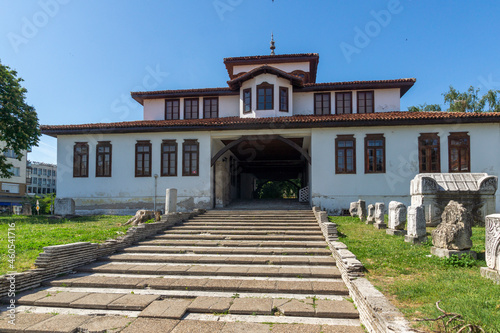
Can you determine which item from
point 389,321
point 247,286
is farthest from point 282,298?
point 389,321

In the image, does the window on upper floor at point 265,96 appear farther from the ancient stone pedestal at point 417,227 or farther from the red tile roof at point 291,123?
the ancient stone pedestal at point 417,227

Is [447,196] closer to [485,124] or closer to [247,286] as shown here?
[485,124]

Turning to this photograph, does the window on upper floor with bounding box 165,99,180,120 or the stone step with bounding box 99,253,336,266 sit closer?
the stone step with bounding box 99,253,336,266

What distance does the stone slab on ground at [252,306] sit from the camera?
17.2 feet

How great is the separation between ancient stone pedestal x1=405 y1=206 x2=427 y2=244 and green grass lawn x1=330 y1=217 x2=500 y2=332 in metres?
0.21

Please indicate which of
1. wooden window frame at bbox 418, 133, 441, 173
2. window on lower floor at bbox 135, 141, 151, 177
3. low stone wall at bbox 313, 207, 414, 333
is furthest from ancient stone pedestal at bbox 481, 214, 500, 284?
window on lower floor at bbox 135, 141, 151, 177

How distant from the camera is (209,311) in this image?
535cm

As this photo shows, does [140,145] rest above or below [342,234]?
above

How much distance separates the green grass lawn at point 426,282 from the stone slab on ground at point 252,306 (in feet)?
6.06

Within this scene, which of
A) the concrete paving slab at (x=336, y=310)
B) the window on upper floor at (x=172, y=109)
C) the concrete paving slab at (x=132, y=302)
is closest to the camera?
the concrete paving slab at (x=336, y=310)

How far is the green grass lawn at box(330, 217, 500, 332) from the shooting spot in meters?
3.88

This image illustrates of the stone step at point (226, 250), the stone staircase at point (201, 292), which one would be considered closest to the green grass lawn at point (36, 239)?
the stone staircase at point (201, 292)

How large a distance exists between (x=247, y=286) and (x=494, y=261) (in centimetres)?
428

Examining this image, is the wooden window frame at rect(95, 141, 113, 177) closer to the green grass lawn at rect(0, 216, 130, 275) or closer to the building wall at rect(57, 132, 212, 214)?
the building wall at rect(57, 132, 212, 214)
